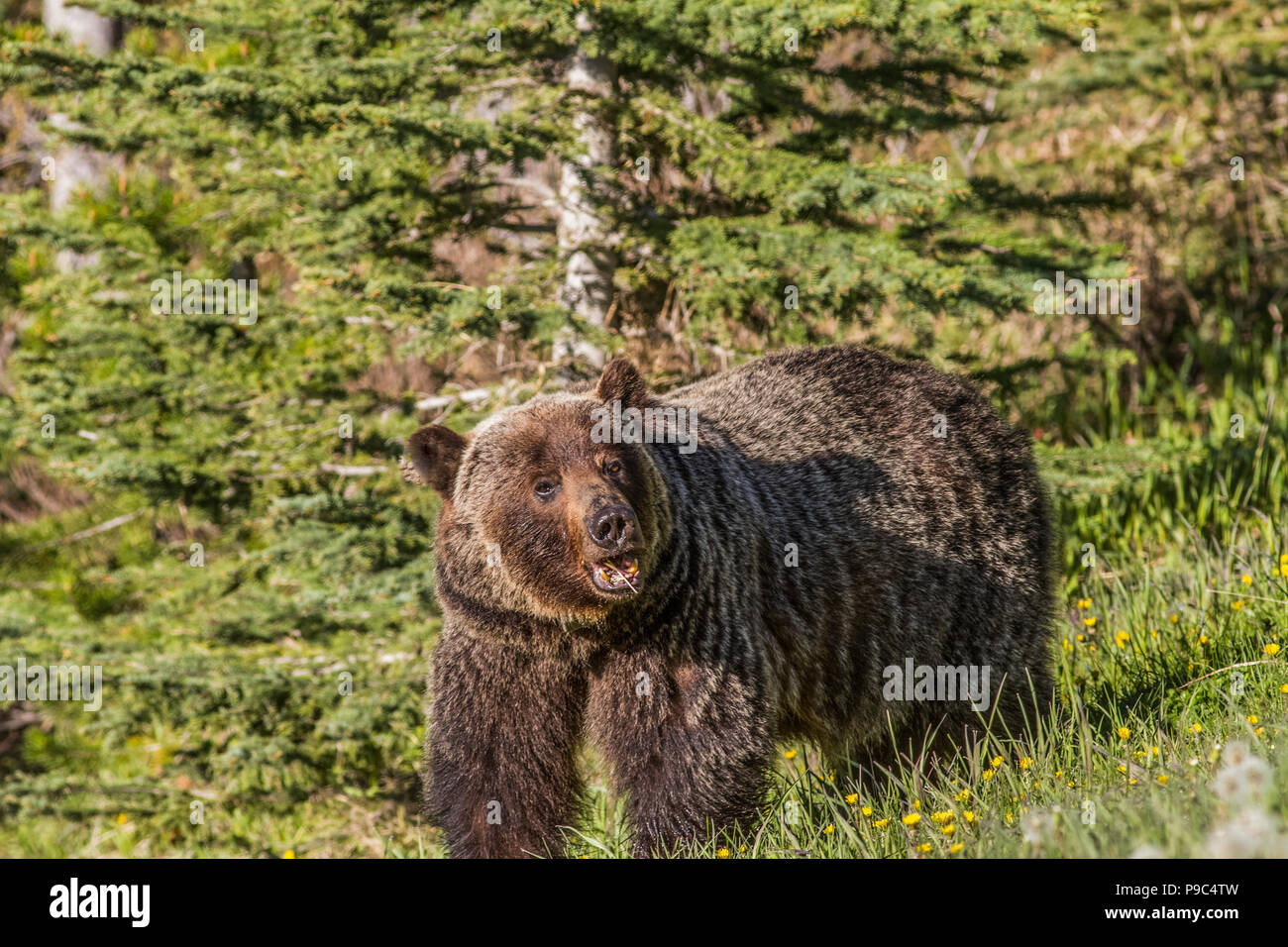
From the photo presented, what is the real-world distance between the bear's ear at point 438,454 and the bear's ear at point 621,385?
1.79 feet

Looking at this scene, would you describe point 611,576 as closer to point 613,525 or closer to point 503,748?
point 613,525

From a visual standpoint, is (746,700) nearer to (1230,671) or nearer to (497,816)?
(497,816)

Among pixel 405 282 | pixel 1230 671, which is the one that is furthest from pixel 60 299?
pixel 1230 671

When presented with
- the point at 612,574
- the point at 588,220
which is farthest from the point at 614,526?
the point at 588,220

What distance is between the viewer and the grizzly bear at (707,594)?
4.11 m

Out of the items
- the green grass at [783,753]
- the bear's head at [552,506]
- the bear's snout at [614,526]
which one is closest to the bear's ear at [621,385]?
the bear's head at [552,506]

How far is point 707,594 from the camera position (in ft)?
14.0

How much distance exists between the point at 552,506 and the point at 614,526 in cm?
36

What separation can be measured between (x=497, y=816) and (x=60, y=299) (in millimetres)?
4964

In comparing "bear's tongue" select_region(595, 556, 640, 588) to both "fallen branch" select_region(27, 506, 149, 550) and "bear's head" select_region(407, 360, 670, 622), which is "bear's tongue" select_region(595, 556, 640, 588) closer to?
"bear's head" select_region(407, 360, 670, 622)

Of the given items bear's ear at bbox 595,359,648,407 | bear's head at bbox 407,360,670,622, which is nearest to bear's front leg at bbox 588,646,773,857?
bear's head at bbox 407,360,670,622

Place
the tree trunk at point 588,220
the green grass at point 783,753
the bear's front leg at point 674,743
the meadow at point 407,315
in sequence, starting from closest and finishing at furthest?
1. the green grass at point 783,753
2. the bear's front leg at point 674,743
3. the meadow at point 407,315
4. the tree trunk at point 588,220

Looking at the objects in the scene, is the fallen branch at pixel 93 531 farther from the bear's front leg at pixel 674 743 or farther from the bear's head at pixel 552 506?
the bear's front leg at pixel 674 743

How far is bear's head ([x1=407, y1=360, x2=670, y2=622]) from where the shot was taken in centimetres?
395
